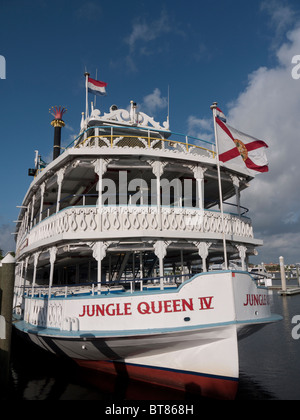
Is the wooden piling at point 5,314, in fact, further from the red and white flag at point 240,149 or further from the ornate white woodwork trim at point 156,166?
the red and white flag at point 240,149

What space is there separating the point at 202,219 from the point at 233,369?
16.7 ft

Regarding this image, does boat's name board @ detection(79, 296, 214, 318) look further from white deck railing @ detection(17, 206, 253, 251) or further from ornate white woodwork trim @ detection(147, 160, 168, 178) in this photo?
ornate white woodwork trim @ detection(147, 160, 168, 178)

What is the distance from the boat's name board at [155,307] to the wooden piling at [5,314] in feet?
7.38

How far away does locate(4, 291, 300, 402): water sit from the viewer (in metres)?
9.66

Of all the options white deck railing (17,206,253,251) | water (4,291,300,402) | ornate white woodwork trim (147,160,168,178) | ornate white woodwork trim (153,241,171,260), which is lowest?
water (4,291,300,402)

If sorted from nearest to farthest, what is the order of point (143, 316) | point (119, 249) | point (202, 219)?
point (143, 316)
point (119, 249)
point (202, 219)

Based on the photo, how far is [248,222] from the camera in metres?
13.2

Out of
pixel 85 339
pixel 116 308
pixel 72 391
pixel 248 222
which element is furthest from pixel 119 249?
pixel 248 222

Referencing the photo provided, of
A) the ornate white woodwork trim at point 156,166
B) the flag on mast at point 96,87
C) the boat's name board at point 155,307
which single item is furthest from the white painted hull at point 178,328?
the flag on mast at point 96,87

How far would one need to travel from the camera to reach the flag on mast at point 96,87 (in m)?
14.7

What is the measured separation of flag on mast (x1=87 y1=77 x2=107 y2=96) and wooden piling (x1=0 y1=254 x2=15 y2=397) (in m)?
9.45

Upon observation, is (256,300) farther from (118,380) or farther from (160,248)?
(118,380)

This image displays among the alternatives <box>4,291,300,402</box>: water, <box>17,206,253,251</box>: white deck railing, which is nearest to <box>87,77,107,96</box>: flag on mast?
<box>17,206,253,251</box>: white deck railing

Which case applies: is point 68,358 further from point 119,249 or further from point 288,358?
point 288,358
